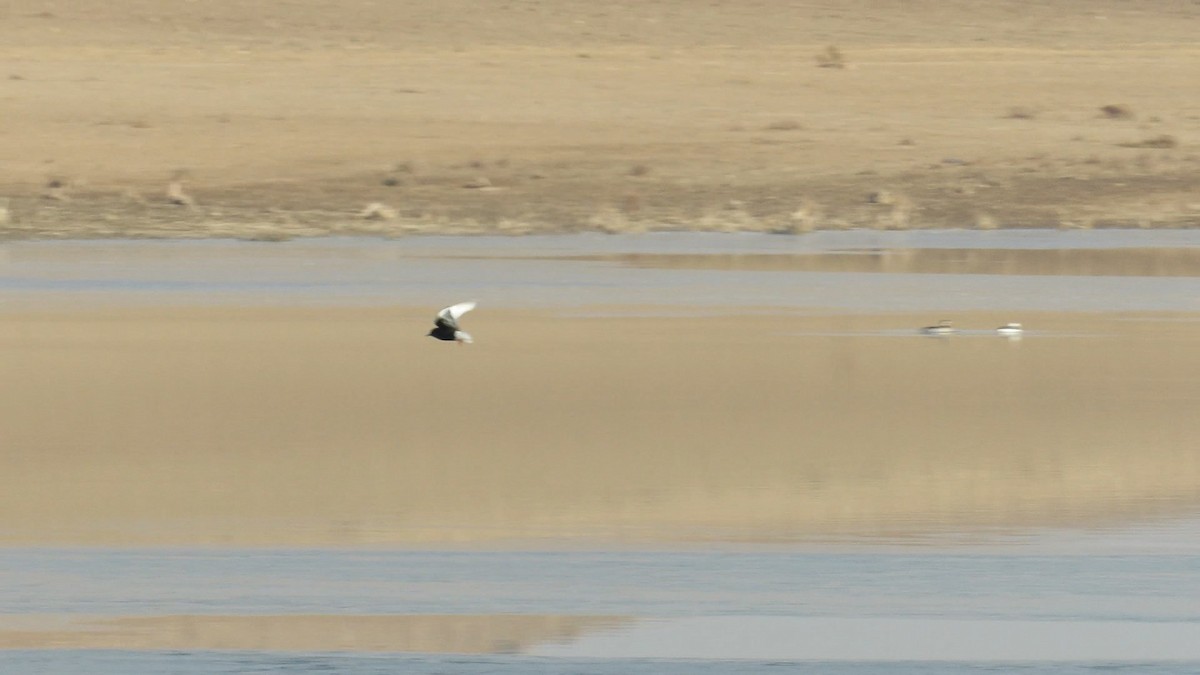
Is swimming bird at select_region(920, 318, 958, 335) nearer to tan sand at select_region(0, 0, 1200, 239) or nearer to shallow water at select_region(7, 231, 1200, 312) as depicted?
shallow water at select_region(7, 231, 1200, 312)

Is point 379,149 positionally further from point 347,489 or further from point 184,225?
point 347,489

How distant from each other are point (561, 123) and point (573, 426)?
Result: 56.5 feet

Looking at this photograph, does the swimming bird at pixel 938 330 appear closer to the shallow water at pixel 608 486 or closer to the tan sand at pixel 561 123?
the shallow water at pixel 608 486

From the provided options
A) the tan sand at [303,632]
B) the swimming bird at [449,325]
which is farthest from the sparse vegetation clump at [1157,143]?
the tan sand at [303,632]

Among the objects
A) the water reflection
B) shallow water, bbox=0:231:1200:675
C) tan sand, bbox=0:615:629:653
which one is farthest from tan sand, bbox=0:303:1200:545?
the water reflection

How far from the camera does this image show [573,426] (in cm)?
992

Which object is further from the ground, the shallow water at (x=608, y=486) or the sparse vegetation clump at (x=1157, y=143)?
the sparse vegetation clump at (x=1157, y=143)

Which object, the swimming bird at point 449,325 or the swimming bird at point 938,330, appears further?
the swimming bird at point 938,330

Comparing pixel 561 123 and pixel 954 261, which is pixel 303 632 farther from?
pixel 561 123

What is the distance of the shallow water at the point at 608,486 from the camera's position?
6148mm

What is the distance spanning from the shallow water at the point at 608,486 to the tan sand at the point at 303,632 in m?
0.01

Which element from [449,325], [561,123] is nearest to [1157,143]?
[561,123]

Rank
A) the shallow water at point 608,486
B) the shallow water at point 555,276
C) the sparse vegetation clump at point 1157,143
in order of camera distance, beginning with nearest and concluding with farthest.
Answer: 1. the shallow water at point 608,486
2. the shallow water at point 555,276
3. the sparse vegetation clump at point 1157,143

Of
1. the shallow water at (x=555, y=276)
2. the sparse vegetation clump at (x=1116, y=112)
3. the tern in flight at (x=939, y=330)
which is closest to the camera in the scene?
the tern in flight at (x=939, y=330)
